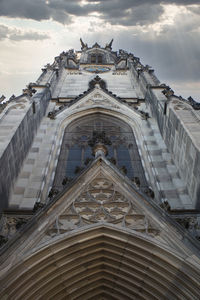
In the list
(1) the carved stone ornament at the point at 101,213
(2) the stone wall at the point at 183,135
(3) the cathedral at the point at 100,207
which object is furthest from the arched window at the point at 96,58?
(1) the carved stone ornament at the point at 101,213

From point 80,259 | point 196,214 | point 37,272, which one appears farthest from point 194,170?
point 37,272

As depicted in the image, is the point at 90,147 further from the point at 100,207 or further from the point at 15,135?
the point at 100,207

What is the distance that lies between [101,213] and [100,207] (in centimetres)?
23

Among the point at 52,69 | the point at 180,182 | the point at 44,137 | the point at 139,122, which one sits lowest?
the point at 180,182

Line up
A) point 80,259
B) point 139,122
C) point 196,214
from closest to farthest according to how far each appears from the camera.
Result: point 80,259
point 196,214
point 139,122

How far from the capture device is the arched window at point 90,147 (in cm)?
1134

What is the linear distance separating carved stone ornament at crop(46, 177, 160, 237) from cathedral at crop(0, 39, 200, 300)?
0.03 meters

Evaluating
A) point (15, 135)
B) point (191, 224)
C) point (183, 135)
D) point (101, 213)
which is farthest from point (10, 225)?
point (183, 135)

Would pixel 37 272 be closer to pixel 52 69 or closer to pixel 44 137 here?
pixel 44 137

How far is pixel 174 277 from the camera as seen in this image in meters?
6.80

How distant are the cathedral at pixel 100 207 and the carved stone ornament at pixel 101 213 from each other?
27mm

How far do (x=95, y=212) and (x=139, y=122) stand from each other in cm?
730

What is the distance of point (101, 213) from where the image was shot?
8047mm

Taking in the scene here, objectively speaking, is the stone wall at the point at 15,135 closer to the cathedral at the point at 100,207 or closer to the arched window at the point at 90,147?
the cathedral at the point at 100,207
